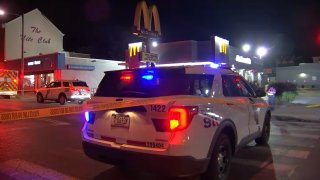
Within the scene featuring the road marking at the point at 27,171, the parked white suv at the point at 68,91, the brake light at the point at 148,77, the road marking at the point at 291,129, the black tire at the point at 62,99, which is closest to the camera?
the brake light at the point at 148,77

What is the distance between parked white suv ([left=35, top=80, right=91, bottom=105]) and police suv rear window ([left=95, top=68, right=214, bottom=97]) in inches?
749

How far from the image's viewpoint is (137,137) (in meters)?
5.25

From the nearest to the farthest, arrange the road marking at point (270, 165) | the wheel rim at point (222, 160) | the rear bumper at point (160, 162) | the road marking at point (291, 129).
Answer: the rear bumper at point (160, 162), the wheel rim at point (222, 160), the road marking at point (270, 165), the road marking at point (291, 129)

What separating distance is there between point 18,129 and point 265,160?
7755 mm

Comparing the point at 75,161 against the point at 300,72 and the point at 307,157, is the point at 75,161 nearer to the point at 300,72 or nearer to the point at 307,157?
the point at 307,157

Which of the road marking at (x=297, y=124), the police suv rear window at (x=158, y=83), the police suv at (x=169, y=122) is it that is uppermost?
the police suv rear window at (x=158, y=83)

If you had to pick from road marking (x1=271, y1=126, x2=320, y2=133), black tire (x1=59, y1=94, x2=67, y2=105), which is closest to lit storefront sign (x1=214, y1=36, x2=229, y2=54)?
black tire (x1=59, y1=94, x2=67, y2=105)

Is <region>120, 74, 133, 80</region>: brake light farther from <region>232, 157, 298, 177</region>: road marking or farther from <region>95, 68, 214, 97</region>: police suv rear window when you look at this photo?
<region>232, 157, 298, 177</region>: road marking

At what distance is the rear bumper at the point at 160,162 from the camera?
4.95 meters

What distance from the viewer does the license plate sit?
541 centimetres

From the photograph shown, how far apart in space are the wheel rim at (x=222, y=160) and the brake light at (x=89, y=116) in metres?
2.01

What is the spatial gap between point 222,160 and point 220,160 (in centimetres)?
8

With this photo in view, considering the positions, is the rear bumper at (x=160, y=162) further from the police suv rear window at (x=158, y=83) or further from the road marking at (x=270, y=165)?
the road marking at (x=270, y=165)

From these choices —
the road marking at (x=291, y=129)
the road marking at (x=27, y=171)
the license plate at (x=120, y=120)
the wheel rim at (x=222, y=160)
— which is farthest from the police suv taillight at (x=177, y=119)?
the road marking at (x=291, y=129)
